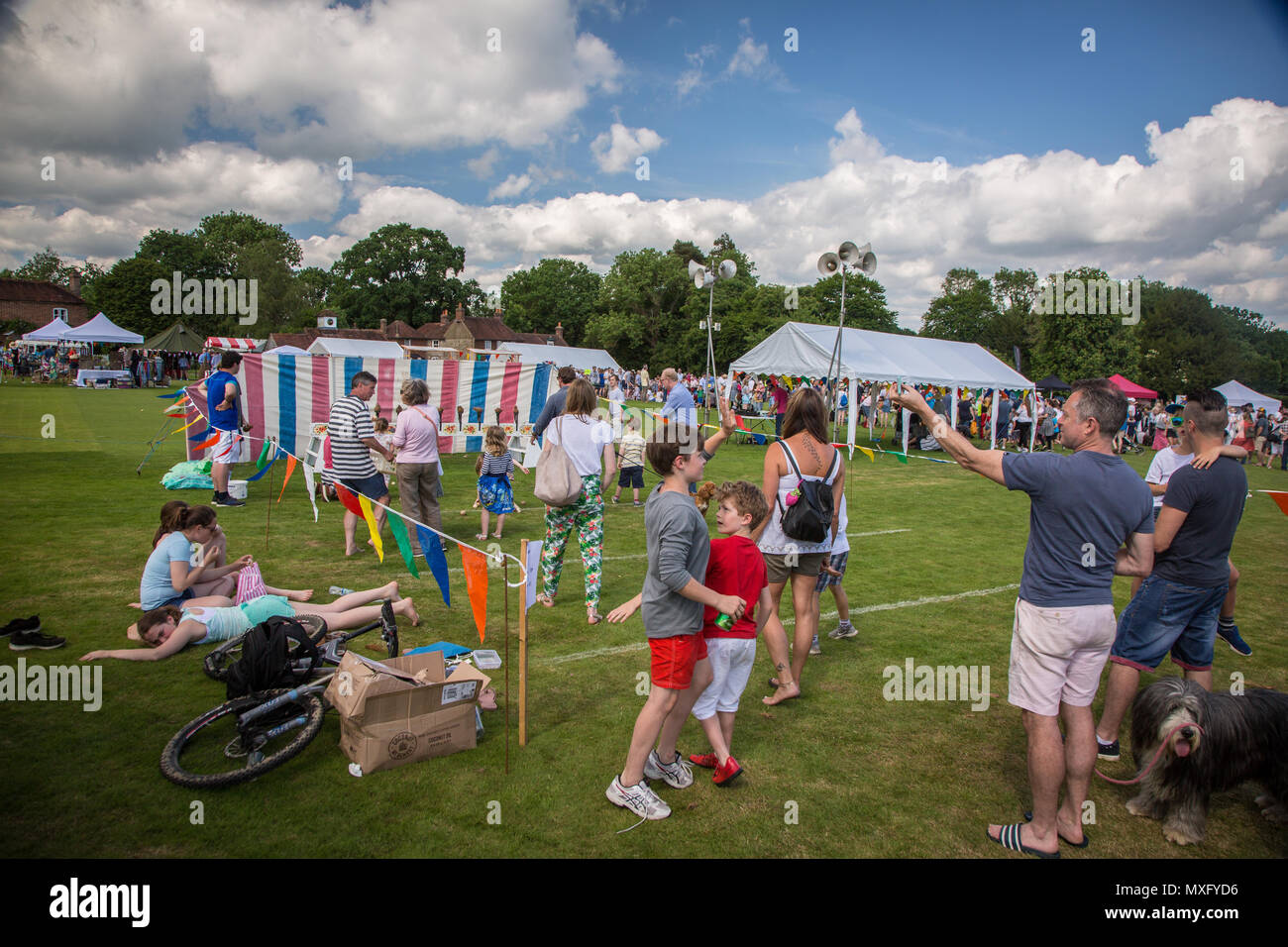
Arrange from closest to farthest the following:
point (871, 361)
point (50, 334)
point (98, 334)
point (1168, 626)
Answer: point (1168, 626) → point (871, 361) → point (98, 334) → point (50, 334)

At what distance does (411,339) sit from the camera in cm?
8594

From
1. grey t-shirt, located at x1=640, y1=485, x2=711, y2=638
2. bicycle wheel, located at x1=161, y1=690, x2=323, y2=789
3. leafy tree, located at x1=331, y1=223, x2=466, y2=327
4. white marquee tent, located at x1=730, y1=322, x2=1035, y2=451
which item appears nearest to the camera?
grey t-shirt, located at x1=640, y1=485, x2=711, y2=638

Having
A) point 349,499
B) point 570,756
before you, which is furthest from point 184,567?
point 570,756

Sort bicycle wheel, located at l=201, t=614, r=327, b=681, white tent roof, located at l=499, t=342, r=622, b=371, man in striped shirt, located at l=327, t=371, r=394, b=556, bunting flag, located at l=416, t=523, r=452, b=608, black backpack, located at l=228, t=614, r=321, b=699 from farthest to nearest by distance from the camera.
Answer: white tent roof, located at l=499, t=342, r=622, b=371
man in striped shirt, located at l=327, t=371, r=394, b=556
bicycle wheel, located at l=201, t=614, r=327, b=681
bunting flag, located at l=416, t=523, r=452, b=608
black backpack, located at l=228, t=614, r=321, b=699

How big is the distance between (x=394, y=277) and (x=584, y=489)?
92.3m

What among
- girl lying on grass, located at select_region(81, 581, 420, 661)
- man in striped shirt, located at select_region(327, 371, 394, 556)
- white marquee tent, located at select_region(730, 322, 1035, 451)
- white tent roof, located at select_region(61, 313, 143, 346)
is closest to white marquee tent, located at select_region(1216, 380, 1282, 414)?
white marquee tent, located at select_region(730, 322, 1035, 451)

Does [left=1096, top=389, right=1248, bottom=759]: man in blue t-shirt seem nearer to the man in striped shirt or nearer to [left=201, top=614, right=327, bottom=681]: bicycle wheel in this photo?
[left=201, top=614, right=327, bottom=681]: bicycle wheel

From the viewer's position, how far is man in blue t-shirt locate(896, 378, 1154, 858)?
3.15m

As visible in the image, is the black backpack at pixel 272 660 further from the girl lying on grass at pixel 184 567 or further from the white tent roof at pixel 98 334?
the white tent roof at pixel 98 334

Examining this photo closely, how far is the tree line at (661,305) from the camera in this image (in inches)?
2413

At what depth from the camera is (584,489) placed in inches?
243

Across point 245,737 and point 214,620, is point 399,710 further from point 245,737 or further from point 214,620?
point 214,620

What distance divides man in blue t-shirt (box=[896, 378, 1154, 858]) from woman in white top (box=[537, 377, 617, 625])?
3309 millimetres

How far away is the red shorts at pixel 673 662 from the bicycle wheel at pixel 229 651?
278 centimetres
